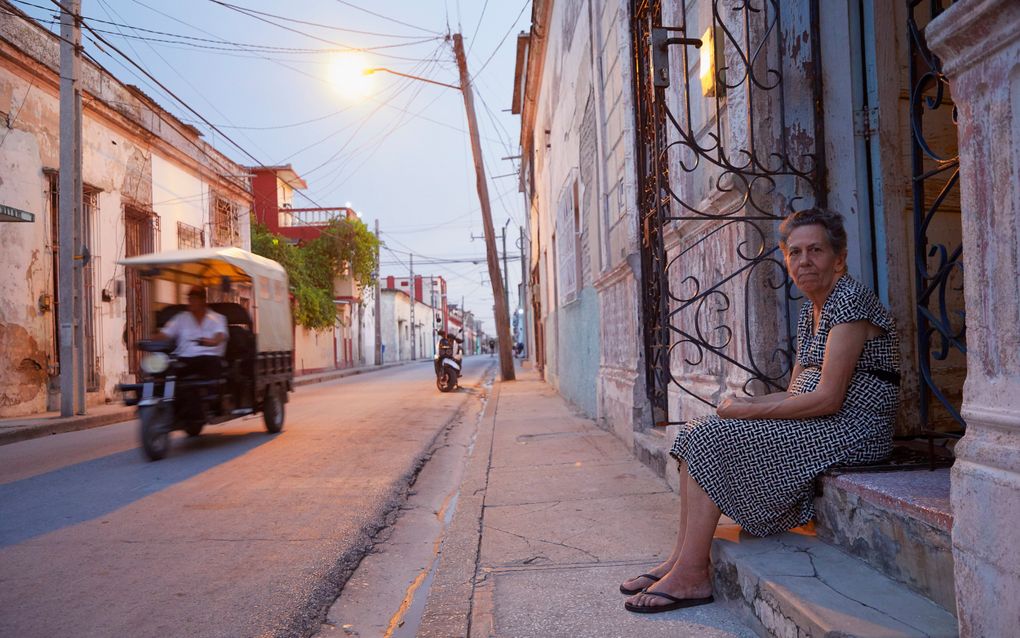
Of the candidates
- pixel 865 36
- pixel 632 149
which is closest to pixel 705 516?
pixel 865 36

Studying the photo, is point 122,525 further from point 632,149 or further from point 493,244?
point 493,244

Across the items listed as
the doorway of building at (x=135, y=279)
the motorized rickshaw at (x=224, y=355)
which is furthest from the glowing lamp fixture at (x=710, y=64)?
the doorway of building at (x=135, y=279)

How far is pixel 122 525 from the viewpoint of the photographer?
4488 mm

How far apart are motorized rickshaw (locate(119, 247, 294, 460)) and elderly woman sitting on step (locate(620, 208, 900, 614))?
5814 mm

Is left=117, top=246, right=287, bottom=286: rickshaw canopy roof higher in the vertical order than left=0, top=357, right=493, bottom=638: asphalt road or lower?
higher

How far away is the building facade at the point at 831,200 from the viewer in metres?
1.67

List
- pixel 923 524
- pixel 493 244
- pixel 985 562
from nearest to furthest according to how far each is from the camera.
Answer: pixel 985 562
pixel 923 524
pixel 493 244

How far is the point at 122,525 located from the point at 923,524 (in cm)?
426

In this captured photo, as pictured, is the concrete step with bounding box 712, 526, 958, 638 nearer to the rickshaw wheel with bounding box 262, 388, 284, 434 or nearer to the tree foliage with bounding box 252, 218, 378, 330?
the rickshaw wheel with bounding box 262, 388, 284, 434

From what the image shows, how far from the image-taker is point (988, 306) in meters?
1.70

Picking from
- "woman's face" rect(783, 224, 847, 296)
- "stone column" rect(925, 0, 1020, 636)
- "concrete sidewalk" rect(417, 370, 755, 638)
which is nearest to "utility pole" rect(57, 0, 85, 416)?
"concrete sidewalk" rect(417, 370, 755, 638)

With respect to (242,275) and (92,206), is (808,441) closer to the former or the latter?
(242,275)

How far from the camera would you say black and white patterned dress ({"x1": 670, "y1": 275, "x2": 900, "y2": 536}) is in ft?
8.81

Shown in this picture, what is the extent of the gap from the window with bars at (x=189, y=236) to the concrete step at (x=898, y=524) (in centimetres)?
1925
